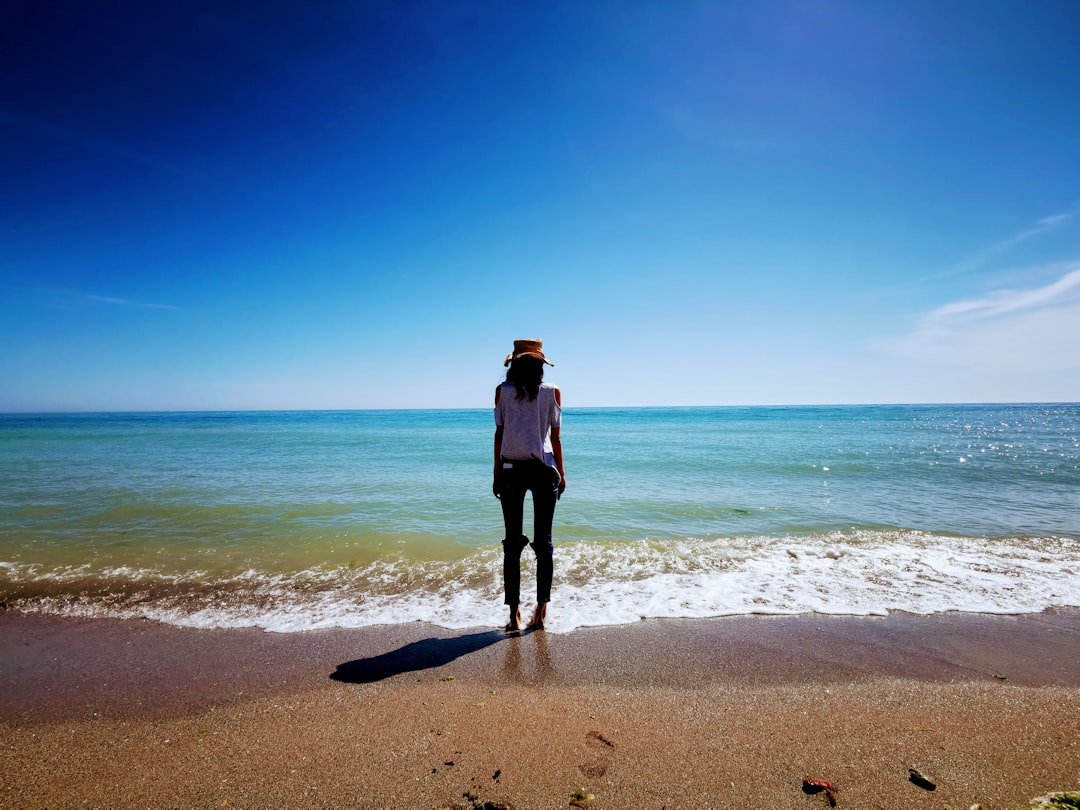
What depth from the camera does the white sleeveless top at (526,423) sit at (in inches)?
157

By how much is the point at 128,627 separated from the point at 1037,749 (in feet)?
21.7

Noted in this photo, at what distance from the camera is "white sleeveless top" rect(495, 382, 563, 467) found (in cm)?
399

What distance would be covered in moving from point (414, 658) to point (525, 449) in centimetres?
Result: 181

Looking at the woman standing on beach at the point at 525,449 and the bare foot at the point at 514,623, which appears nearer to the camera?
the woman standing on beach at the point at 525,449

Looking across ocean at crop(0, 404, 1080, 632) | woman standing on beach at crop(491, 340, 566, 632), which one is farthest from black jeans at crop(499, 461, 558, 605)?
ocean at crop(0, 404, 1080, 632)

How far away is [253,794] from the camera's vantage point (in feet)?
7.34

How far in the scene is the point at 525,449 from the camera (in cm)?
398

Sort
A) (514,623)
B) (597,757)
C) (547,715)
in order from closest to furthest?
(597,757) < (547,715) < (514,623)

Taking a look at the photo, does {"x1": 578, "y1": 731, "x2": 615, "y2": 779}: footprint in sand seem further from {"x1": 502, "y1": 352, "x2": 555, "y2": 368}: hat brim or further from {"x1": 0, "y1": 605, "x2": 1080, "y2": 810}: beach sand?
{"x1": 502, "y1": 352, "x2": 555, "y2": 368}: hat brim

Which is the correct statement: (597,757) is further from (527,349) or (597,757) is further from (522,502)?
(527,349)

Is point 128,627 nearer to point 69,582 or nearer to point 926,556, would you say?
point 69,582

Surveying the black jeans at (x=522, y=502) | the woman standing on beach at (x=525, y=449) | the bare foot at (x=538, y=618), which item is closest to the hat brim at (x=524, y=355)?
the woman standing on beach at (x=525, y=449)

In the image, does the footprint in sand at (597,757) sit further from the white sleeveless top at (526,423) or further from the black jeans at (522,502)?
the white sleeveless top at (526,423)

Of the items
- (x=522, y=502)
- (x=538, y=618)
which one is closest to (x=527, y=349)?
(x=522, y=502)
